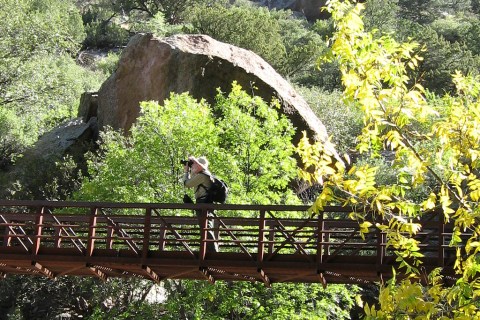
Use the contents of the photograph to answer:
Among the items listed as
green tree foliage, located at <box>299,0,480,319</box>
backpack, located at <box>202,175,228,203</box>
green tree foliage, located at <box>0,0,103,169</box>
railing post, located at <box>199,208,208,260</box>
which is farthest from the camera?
green tree foliage, located at <box>0,0,103,169</box>

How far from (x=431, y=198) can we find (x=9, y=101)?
33.1 m

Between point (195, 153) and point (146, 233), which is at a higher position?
point (195, 153)

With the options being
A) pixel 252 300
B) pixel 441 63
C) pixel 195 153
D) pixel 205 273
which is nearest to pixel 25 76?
pixel 195 153

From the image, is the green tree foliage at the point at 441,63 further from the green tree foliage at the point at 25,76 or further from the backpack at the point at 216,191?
the backpack at the point at 216,191

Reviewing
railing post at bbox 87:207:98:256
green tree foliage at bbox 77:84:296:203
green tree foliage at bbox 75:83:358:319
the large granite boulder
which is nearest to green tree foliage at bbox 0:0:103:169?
the large granite boulder

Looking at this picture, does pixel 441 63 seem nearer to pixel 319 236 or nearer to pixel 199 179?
pixel 319 236

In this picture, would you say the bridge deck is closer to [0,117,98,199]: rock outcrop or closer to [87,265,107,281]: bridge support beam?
[87,265,107,281]: bridge support beam

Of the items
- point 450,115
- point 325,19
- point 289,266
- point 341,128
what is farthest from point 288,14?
point 450,115

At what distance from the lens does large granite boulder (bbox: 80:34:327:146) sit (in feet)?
105

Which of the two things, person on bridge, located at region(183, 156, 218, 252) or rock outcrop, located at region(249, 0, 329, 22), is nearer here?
person on bridge, located at region(183, 156, 218, 252)

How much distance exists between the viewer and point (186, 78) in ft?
108

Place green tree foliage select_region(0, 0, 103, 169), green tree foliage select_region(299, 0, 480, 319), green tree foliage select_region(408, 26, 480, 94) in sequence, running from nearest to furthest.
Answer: green tree foliage select_region(299, 0, 480, 319), green tree foliage select_region(0, 0, 103, 169), green tree foliage select_region(408, 26, 480, 94)

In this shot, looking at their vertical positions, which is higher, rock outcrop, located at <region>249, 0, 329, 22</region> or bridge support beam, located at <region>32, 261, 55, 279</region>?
rock outcrop, located at <region>249, 0, 329, 22</region>

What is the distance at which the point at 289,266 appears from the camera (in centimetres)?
1584
